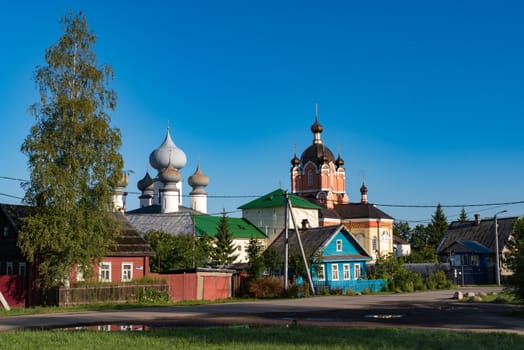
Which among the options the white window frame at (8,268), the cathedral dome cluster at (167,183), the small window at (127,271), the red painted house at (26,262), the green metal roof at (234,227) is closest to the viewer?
the red painted house at (26,262)

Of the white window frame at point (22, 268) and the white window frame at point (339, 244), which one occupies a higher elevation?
the white window frame at point (339, 244)

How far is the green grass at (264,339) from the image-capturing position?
14.7 metres

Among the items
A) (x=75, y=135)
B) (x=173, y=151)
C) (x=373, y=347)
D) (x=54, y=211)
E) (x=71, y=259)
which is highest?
(x=173, y=151)

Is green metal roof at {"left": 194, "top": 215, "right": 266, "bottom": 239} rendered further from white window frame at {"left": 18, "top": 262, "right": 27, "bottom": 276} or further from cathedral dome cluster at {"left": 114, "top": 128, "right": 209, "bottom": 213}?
white window frame at {"left": 18, "top": 262, "right": 27, "bottom": 276}

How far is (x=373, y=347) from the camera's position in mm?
14492

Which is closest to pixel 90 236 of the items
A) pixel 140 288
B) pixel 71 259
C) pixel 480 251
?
pixel 71 259

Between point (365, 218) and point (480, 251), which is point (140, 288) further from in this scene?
point (365, 218)

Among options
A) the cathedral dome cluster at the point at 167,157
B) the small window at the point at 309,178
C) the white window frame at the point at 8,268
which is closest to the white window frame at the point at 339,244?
the white window frame at the point at 8,268

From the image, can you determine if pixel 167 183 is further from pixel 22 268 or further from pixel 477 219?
pixel 22 268

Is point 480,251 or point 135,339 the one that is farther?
point 480,251

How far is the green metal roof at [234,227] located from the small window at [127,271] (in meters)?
35.6

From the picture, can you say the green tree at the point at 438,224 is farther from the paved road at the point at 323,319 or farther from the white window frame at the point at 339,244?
the paved road at the point at 323,319

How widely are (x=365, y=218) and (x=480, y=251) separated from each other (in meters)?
23.4

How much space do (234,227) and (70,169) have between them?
47.8 metres
